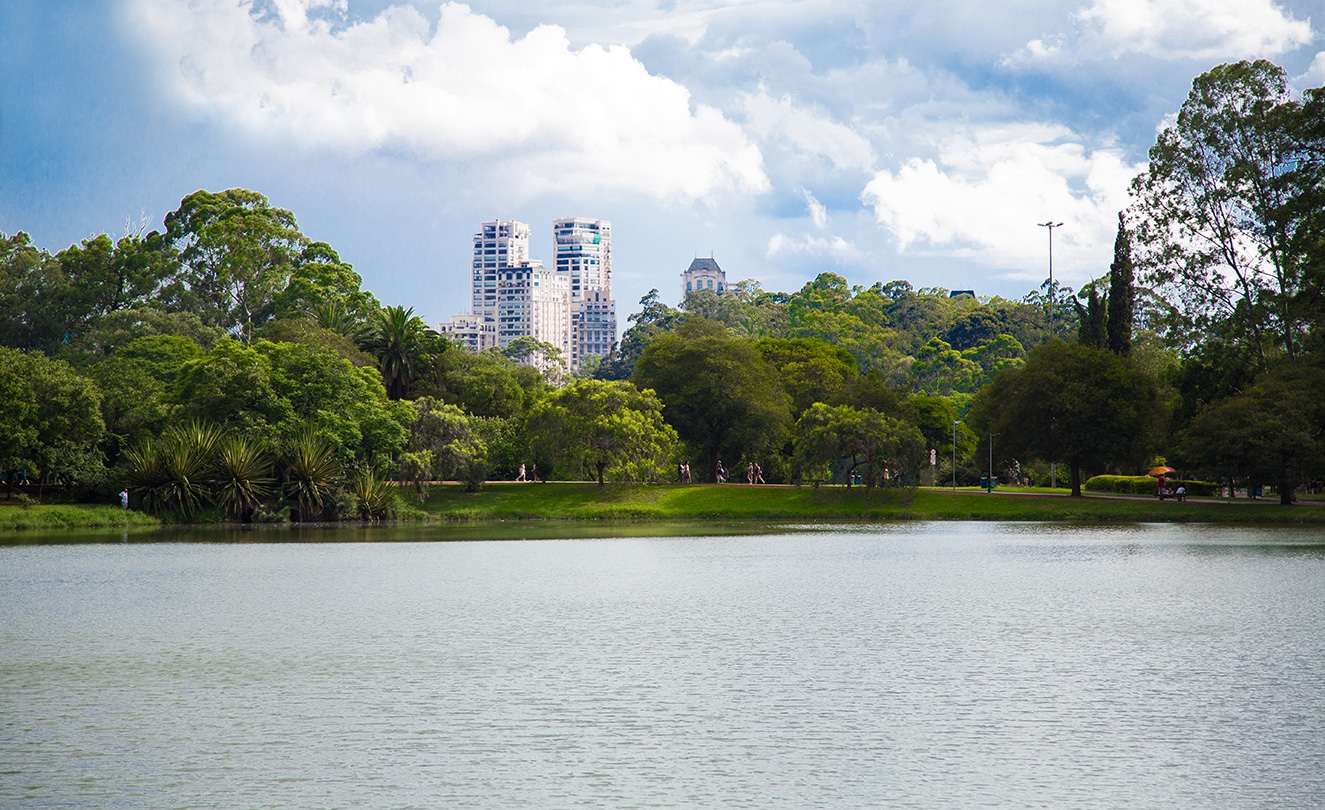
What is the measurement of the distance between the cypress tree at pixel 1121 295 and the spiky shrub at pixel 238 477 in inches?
1878

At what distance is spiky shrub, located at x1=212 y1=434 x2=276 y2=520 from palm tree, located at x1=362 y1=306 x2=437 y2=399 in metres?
22.0

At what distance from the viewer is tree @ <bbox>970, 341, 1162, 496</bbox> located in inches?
2414

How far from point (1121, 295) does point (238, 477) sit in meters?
49.4

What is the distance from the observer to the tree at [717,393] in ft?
229

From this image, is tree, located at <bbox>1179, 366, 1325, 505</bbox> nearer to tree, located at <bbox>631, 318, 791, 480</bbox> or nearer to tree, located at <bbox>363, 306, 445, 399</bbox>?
tree, located at <bbox>631, 318, 791, 480</bbox>

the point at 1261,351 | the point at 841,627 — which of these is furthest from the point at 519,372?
the point at 841,627

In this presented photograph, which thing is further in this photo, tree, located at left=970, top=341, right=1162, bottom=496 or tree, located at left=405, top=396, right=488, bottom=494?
tree, located at left=405, top=396, right=488, bottom=494

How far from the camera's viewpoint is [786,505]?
6319cm

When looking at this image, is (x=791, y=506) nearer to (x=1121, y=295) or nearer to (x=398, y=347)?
(x=1121, y=295)

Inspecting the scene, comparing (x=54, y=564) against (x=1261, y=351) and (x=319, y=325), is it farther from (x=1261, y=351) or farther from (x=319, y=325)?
(x=1261, y=351)

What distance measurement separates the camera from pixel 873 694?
1417 centimetres

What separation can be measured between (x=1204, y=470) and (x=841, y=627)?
43376 millimetres

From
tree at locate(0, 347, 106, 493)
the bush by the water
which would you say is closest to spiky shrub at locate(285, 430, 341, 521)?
tree at locate(0, 347, 106, 493)

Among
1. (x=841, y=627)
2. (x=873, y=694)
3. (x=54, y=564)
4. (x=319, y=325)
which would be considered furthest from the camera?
(x=319, y=325)
